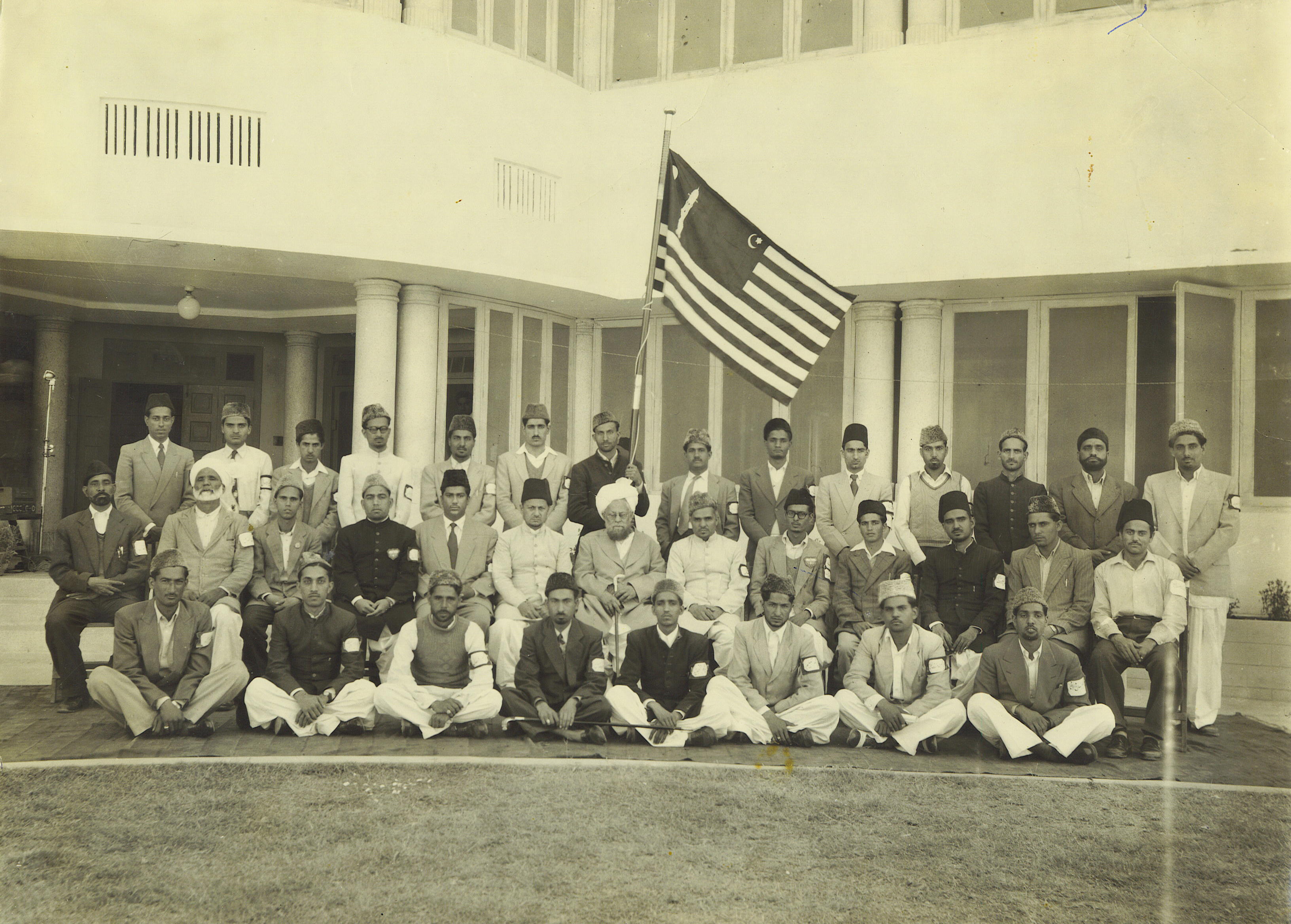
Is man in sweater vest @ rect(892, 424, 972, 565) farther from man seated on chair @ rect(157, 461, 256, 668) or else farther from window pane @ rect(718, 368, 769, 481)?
man seated on chair @ rect(157, 461, 256, 668)

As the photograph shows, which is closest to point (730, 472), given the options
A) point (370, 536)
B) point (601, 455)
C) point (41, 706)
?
point (601, 455)

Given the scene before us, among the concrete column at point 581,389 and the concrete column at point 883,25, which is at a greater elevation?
the concrete column at point 883,25

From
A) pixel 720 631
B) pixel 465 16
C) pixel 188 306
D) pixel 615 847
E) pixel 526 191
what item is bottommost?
pixel 615 847

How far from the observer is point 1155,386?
8289 mm

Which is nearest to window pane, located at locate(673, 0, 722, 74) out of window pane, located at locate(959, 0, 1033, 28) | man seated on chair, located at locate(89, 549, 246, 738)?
window pane, located at locate(959, 0, 1033, 28)

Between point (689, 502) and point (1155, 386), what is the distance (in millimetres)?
4232

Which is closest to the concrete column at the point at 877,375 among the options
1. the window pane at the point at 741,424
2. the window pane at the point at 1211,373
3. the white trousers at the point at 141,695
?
the window pane at the point at 741,424

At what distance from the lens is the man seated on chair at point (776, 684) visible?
5965mm

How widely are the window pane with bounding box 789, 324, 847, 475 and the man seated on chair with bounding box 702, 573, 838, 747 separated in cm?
302

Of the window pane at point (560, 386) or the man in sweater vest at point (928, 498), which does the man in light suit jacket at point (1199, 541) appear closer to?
the man in sweater vest at point (928, 498)

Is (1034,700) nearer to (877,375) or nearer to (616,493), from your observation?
(616,493)

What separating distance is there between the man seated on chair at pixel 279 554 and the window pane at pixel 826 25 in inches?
228

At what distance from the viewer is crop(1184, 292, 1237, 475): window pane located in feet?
25.4

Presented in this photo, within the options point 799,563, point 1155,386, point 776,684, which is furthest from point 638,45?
point 776,684
